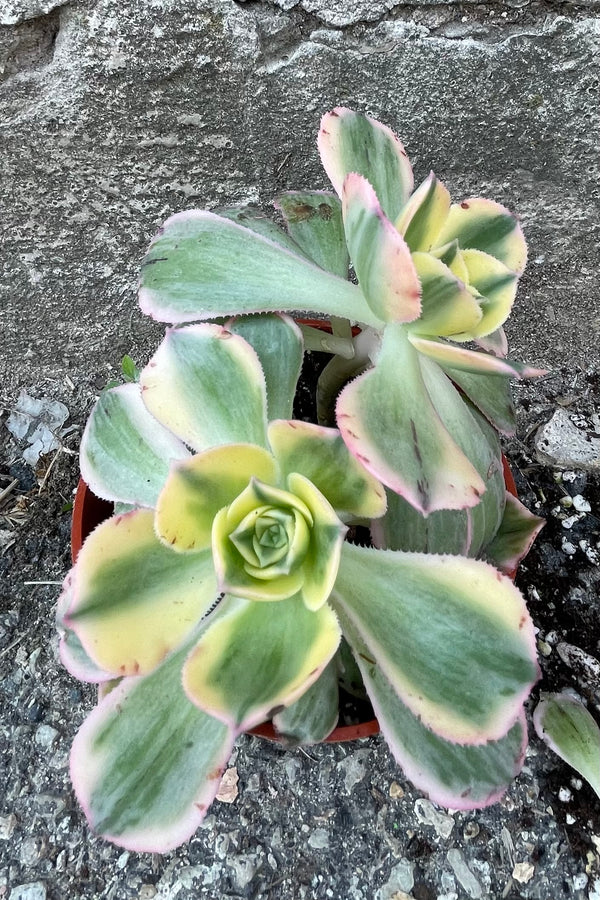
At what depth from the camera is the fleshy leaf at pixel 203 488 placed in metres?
0.51

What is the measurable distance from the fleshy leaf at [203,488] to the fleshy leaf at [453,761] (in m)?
0.22

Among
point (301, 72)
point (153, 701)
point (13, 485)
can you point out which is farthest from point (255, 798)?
point (301, 72)

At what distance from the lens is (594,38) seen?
83cm

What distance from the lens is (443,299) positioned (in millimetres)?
557

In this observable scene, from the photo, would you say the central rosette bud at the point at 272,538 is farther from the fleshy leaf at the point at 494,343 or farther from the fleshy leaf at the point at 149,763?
the fleshy leaf at the point at 494,343

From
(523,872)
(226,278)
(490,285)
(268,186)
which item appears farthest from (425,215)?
(523,872)

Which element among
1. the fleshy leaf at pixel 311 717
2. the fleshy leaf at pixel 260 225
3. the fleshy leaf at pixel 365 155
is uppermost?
the fleshy leaf at pixel 365 155

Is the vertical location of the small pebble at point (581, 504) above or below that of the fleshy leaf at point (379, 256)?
below

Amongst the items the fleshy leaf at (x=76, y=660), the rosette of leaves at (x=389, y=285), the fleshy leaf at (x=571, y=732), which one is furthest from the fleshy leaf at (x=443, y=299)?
the fleshy leaf at (x=571, y=732)

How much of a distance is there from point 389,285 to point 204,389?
0.17 metres

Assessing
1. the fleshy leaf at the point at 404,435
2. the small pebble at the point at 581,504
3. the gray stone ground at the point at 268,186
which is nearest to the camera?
the fleshy leaf at the point at 404,435

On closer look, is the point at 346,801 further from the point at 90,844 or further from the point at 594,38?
the point at 594,38

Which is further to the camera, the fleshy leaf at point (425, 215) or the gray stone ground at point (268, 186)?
the gray stone ground at point (268, 186)

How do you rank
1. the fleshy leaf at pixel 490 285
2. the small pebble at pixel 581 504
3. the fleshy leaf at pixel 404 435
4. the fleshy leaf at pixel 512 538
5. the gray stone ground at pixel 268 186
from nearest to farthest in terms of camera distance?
the fleshy leaf at pixel 404 435 → the fleshy leaf at pixel 490 285 → the fleshy leaf at pixel 512 538 → the gray stone ground at pixel 268 186 → the small pebble at pixel 581 504
